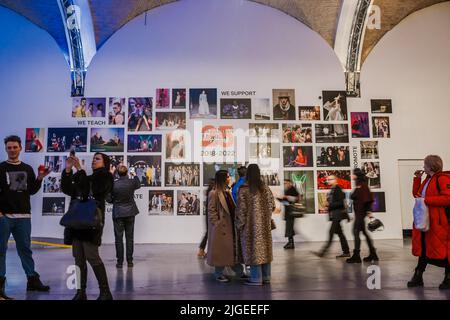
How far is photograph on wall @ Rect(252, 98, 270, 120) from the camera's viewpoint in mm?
11359

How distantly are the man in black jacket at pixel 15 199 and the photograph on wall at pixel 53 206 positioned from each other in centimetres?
696

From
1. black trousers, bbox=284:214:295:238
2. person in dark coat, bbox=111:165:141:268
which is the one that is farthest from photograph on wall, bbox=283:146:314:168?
person in dark coat, bbox=111:165:141:268

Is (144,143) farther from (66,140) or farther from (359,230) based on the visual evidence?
(359,230)

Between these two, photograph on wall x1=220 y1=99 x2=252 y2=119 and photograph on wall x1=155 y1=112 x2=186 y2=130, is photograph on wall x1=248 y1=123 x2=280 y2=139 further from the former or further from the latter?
photograph on wall x1=155 y1=112 x2=186 y2=130

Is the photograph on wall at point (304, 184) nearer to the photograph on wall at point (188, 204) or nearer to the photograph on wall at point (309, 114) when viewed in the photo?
the photograph on wall at point (309, 114)

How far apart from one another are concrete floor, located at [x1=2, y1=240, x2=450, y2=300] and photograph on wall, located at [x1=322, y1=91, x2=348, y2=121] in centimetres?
471

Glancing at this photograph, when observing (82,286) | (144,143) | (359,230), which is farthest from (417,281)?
(144,143)

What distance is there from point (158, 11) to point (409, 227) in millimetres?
10321

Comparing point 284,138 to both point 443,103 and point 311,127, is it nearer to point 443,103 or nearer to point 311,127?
point 311,127

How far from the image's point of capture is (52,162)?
1107 centimetres

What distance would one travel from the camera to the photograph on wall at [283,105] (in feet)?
37.4

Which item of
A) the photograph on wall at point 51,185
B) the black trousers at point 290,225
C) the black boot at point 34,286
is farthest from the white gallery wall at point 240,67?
the black boot at point 34,286

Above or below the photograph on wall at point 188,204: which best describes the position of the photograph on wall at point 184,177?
above

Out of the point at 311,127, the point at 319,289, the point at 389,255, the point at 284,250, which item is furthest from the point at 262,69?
the point at 319,289
